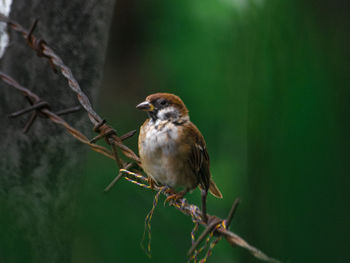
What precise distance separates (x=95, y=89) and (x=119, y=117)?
1.30 metres

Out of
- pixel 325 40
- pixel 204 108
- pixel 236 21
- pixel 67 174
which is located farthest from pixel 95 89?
pixel 325 40

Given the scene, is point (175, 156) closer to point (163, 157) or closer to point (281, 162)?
point (163, 157)

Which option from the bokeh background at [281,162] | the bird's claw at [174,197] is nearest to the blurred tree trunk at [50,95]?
the bokeh background at [281,162]

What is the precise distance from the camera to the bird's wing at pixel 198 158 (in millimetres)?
2098

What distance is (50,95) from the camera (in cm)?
197

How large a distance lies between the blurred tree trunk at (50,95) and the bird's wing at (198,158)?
1.43 ft

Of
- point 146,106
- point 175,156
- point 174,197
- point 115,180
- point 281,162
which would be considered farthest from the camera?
point 146,106

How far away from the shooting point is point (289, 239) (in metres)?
1.17

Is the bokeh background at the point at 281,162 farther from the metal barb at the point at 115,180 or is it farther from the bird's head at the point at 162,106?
the bird's head at the point at 162,106

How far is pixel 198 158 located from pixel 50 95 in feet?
2.13

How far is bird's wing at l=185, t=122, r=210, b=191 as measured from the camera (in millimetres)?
2098

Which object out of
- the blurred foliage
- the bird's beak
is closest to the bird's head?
the bird's beak

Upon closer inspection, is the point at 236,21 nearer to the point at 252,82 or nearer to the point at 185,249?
Result: the point at 252,82

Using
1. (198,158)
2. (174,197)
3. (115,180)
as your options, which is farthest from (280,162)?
(198,158)
